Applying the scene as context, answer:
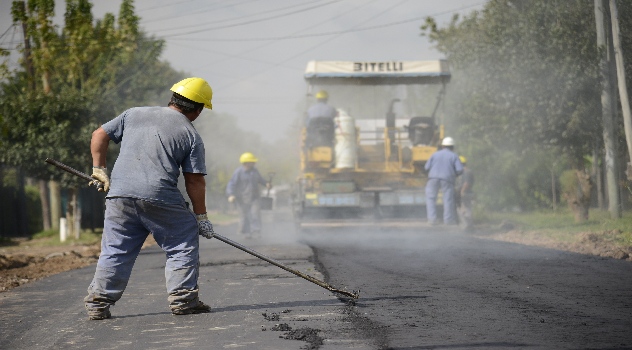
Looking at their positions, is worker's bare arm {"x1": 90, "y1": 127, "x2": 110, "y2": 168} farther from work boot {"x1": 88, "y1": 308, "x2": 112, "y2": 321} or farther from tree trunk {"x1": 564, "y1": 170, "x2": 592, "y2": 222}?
tree trunk {"x1": 564, "y1": 170, "x2": 592, "y2": 222}

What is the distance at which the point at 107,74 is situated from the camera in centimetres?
2380

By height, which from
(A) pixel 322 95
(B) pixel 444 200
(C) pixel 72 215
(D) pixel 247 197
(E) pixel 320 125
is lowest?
(C) pixel 72 215

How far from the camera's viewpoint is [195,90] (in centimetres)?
668

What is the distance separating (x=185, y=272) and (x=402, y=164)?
1185cm

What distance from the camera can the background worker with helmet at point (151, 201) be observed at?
6414 millimetres

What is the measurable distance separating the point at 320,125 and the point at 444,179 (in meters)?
2.84

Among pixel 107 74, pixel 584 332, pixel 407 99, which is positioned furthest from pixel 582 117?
pixel 584 332

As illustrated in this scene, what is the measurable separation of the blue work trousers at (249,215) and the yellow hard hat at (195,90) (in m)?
11.5

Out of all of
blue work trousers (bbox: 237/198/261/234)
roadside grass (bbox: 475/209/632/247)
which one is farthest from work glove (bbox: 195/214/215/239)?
blue work trousers (bbox: 237/198/261/234)

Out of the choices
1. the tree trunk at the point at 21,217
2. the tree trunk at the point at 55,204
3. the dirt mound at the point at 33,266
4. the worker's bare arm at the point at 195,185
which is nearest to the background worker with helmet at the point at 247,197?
the dirt mound at the point at 33,266

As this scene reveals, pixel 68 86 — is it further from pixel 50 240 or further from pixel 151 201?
pixel 151 201

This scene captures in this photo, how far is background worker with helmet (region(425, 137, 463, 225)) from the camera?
1607cm

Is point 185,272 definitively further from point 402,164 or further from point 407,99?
point 407,99

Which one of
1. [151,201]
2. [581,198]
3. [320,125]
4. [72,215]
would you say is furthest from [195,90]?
[72,215]
